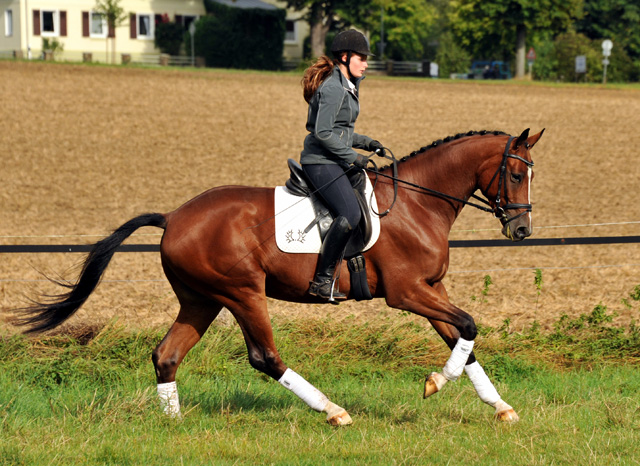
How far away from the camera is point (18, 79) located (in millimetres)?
35344

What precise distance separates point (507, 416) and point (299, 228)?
1.99 m

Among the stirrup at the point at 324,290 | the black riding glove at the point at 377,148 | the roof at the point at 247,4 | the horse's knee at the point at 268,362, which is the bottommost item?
the horse's knee at the point at 268,362

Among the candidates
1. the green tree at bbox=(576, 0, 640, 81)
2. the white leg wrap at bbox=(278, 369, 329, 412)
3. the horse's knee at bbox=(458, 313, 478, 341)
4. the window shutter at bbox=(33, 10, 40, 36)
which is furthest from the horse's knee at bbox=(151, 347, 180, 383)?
the green tree at bbox=(576, 0, 640, 81)

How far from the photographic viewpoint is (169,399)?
6.49 metres

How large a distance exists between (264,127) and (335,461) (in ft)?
76.4

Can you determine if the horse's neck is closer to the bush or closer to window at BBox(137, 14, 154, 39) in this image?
the bush

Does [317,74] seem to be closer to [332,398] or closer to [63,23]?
[332,398]

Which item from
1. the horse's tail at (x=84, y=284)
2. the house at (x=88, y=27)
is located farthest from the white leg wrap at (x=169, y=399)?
the house at (x=88, y=27)

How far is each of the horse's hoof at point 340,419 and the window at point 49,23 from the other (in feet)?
198

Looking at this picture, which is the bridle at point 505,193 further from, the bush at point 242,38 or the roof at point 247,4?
the roof at point 247,4

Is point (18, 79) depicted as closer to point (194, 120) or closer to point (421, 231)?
point (194, 120)

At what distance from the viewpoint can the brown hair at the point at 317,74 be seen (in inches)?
250

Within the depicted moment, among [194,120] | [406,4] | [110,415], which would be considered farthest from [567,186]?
[406,4]

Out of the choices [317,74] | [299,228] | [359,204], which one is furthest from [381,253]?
[317,74]
